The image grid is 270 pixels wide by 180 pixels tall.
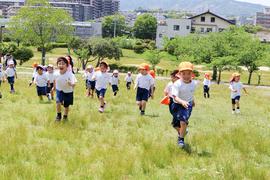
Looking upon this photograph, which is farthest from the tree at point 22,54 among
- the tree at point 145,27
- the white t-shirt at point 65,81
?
the tree at point 145,27

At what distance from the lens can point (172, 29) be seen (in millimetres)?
104688

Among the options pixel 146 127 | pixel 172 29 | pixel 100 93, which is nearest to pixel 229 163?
pixel 146 127

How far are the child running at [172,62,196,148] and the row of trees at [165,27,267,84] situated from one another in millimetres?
48927

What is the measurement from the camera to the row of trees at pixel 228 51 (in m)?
58.3

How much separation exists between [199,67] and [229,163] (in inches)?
2907

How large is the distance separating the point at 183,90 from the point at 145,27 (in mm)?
124074

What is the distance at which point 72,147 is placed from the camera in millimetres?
8430

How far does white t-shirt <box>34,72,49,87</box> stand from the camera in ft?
54.8

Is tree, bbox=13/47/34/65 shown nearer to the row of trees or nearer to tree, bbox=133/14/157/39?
the row of trees

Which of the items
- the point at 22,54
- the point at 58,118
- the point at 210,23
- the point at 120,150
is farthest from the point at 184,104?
the point at 210,23

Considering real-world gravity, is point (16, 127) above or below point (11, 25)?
below

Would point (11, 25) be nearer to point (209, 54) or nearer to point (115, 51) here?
point (115, 51)

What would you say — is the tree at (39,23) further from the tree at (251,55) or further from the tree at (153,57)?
the tree at (251,55)

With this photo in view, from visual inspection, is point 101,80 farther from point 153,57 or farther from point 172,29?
point 172,29
